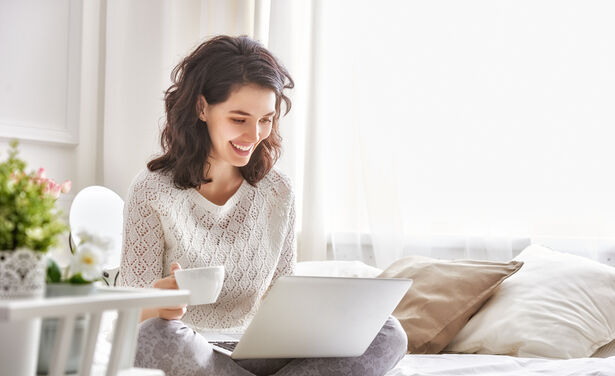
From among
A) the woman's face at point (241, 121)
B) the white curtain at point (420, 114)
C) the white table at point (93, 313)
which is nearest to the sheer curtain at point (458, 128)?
the white curtain at point (420, 114)

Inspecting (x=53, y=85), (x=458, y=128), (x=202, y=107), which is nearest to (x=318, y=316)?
(x=202, y=107)

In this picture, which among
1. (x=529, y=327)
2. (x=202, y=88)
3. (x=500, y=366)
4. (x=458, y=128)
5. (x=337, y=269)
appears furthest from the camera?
(x=458, y=128)

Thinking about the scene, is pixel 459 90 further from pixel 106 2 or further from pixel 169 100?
pixel 106 2

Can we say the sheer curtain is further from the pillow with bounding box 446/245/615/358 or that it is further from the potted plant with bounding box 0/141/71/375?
the potted plant with bounding box 0/141/71/375

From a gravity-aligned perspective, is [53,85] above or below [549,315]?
above

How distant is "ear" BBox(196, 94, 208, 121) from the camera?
1733 millimetres

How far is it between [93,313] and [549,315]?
54.0 inches

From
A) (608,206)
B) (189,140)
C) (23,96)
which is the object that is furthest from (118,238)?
(608,206)

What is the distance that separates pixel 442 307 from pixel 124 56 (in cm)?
161

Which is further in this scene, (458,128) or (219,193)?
(458,128)

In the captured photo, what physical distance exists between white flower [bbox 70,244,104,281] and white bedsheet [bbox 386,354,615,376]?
0.90 metres

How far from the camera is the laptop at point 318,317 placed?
1133mm

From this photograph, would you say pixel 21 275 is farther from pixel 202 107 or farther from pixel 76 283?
pixel 202 107

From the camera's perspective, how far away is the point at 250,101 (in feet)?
5.51
